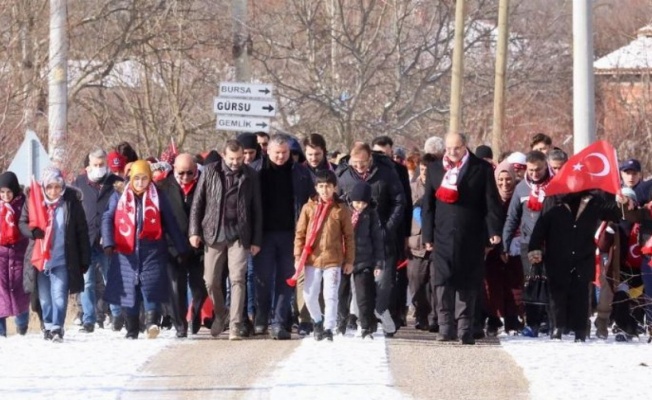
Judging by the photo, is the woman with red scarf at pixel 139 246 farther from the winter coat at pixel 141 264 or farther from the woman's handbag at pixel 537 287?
the woman's handbag at pixel 537 287

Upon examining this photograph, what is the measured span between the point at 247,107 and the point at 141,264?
689cm

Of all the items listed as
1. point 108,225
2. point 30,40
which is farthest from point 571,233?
point 30,40

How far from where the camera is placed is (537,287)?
706 inches

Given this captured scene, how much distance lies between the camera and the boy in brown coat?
1688 centimetres

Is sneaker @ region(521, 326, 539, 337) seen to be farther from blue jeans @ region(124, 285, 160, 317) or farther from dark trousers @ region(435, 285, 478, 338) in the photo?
blue jeans @ region(124, 285, 160, 317)

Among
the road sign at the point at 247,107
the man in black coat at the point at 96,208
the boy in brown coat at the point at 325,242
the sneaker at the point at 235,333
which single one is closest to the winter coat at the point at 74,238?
the man in black coat at the point at 96,208

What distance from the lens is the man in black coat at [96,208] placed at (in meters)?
19.0

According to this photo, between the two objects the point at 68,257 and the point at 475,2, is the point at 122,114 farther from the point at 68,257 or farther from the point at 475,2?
the point at 68,257

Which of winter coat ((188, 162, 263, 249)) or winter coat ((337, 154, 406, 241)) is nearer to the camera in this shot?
winter coat ((188, 162, 263, 249))

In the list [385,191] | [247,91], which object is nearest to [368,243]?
[385,191]

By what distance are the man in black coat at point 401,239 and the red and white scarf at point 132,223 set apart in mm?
2321

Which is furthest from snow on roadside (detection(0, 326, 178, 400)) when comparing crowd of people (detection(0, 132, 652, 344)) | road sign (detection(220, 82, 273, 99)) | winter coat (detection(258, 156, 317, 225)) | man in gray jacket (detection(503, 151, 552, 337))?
road sign (detection(220, 82, 273, 99))

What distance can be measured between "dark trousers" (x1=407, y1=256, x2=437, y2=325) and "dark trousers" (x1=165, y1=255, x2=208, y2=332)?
215 cm

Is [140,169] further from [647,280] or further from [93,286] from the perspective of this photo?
[647,280]
